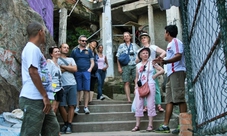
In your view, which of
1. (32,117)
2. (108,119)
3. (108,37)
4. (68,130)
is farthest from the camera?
(108,37)

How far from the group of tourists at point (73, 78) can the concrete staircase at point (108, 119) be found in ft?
0.63

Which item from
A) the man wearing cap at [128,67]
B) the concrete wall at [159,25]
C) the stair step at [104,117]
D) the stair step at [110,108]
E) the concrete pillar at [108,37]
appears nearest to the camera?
the stair step at [104,117]

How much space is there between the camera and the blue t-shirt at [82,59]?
18.1 feet

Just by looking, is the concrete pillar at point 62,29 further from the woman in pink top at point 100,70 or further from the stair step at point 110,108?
the stair step at point 110,108

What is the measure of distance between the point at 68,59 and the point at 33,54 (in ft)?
8.52

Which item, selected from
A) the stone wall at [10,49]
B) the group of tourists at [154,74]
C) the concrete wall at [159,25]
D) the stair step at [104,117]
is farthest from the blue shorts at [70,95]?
the concrete wall at [159,25]

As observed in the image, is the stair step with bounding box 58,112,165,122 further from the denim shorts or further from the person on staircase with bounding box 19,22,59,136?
the denim shorts

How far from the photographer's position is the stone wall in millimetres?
4445

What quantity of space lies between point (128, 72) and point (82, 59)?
109 centimetres

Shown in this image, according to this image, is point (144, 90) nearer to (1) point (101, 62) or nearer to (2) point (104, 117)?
(2) point (104, 117)

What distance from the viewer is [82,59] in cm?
559

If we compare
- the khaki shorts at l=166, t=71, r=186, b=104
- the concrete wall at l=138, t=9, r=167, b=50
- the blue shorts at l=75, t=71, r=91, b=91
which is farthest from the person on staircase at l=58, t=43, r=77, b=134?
the concrete wall at l=138, t=9, r=167, b=50

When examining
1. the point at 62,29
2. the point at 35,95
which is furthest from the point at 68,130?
the point at 62,29

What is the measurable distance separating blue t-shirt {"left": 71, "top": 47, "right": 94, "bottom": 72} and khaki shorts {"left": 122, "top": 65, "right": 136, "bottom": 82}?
842 millimetres
